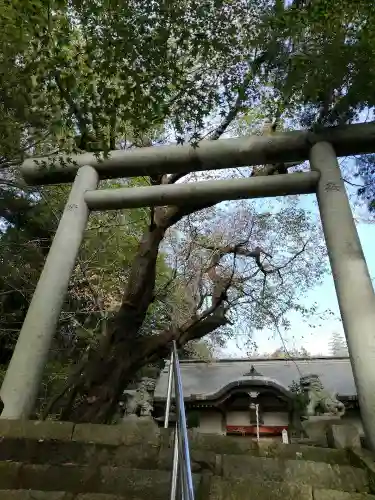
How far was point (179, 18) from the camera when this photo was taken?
160 inches

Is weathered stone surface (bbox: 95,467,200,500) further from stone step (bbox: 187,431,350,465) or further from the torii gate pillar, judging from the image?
the torii gate pillar

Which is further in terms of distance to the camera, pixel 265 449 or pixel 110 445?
pixel 265 449

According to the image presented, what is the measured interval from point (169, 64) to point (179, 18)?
577 mm

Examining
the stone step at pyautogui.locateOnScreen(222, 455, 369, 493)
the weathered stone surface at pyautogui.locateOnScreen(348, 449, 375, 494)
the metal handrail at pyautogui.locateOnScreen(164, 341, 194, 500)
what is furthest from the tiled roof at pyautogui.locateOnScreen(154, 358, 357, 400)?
the metal handrail at pyautogui.locateOnScreen(164, 341, 194, 500)

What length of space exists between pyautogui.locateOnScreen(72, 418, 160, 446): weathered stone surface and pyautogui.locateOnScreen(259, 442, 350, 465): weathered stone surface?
2.63ft

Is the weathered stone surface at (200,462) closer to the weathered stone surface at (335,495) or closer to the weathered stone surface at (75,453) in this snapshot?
the weathered stone surface at (75,453)

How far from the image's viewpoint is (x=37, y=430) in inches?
115

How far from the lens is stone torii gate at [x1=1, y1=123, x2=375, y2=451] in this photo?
3826 millimetres

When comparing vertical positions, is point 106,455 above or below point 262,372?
below

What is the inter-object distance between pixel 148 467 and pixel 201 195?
10.6ft

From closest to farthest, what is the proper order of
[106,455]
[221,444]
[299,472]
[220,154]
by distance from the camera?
[299,472] → [106,455] → [221,444] → [220,154]

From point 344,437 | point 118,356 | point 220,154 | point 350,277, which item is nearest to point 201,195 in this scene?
point 220,154

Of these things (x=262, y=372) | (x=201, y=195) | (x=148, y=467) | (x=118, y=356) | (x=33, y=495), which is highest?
(x=262, y=372)

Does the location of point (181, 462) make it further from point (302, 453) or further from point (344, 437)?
point (344, 437)
